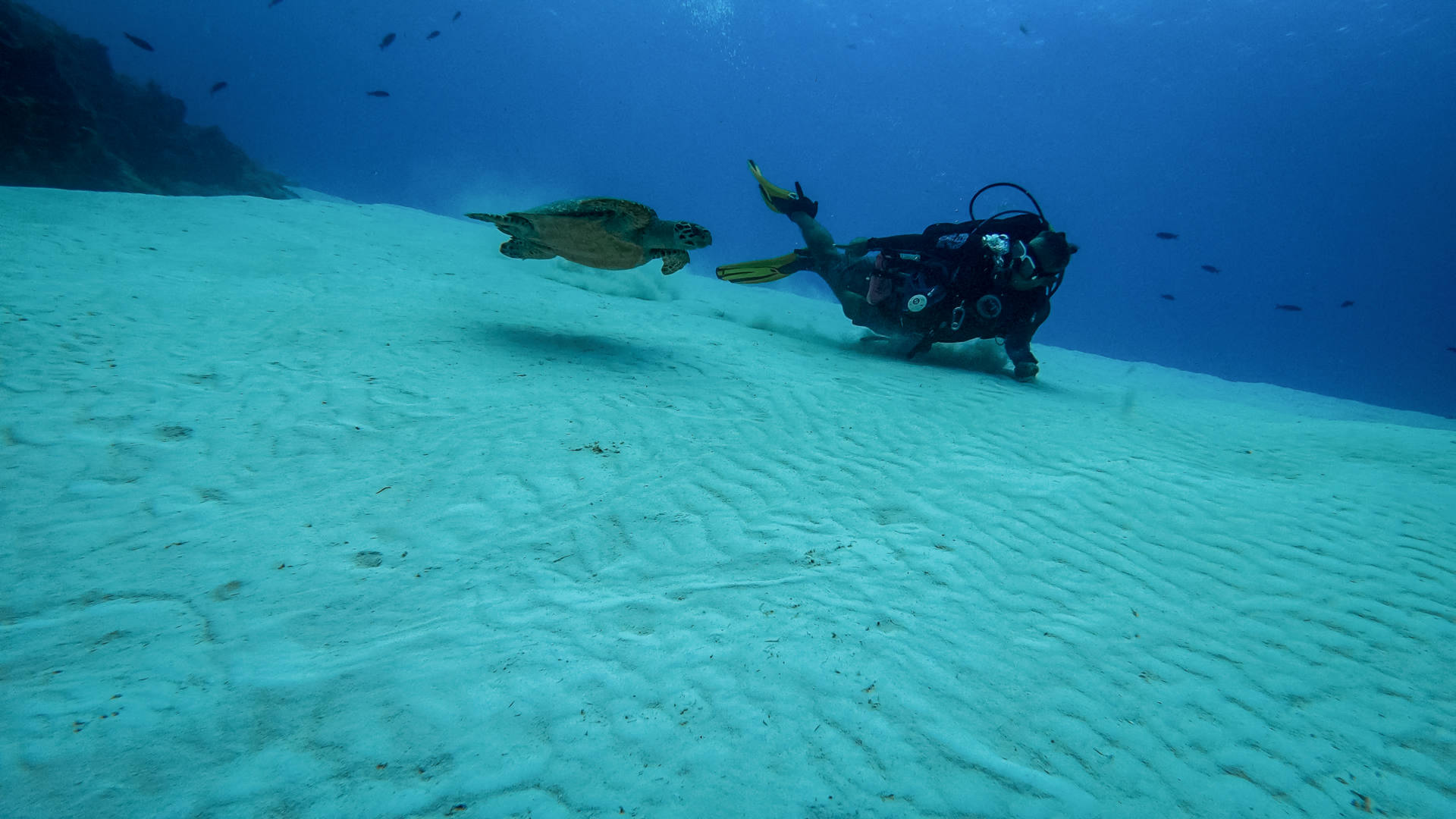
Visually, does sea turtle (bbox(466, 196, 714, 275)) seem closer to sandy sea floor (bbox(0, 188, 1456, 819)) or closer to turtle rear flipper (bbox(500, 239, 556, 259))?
turtle rear flipper (bbox(500, 239, 556, 259))

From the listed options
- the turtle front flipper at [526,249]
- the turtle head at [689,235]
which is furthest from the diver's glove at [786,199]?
the turtle front flipper at [526,249]

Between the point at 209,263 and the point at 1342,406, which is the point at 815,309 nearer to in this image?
the point at 209,263

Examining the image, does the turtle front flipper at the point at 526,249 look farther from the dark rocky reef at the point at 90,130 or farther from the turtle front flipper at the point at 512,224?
the dark rocky reef at the point at 90,130

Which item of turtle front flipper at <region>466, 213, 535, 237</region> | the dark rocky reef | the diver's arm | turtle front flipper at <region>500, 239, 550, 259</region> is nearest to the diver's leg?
the diver's arm

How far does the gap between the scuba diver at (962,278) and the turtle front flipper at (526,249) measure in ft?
10.2

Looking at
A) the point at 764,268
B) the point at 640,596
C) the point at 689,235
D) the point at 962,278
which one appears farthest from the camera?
the point at 764,268

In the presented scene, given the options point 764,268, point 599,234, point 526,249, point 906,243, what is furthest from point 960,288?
point 526,249

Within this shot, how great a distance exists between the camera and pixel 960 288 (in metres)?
7.91

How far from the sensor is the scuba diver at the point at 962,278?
7.55 m

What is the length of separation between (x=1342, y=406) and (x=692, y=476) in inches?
949

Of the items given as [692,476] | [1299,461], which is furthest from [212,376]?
[1299,461]

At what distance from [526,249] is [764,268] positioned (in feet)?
13.9

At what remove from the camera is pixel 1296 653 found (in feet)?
8.73

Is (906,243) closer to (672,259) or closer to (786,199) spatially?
(786,199)
